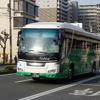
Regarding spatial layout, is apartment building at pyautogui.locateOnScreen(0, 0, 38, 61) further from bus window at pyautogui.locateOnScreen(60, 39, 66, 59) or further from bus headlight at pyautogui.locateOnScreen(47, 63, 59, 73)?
bus headlight at pyautogui.locateOnScreen(47, 63, 59, 73)

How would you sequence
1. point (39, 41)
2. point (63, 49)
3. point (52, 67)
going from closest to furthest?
point (52, 67) < point (39, 41) < point (63, 49)

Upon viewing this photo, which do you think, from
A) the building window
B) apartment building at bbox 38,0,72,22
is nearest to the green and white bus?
the building window

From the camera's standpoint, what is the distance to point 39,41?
49.3 feet

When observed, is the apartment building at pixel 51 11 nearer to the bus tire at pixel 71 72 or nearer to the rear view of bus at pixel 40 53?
the bus tire at pixel 71 72

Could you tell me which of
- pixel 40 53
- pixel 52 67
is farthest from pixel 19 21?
pixel 52 67

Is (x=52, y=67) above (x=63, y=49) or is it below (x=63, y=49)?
below

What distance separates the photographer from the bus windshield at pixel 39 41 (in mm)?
14953

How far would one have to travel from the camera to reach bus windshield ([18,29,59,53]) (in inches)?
589

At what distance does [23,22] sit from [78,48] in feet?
213

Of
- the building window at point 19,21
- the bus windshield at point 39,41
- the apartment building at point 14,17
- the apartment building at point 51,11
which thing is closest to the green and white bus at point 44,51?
the bus windshield at point 39,41

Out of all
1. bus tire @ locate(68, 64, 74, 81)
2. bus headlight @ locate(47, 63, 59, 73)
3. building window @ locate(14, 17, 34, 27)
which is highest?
building window @ locate(14, 17, 34, 27)

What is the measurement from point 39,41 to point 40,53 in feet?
1.90

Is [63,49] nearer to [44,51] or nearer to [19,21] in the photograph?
[44,51]

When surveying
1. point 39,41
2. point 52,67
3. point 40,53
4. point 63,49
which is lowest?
point 52,67
